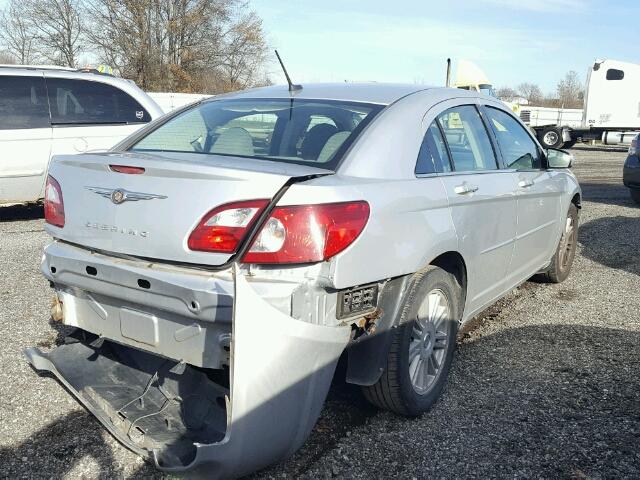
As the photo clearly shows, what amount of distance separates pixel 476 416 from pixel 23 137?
6376 millimetres

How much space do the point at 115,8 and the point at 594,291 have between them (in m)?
37.1

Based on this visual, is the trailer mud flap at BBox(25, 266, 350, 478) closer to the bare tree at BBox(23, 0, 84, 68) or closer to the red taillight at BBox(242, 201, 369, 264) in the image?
the red taillight at BBox(242, 201, 369, 264)

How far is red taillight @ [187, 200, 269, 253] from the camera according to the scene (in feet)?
8.06

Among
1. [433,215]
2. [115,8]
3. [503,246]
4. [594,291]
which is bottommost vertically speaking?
[594,291]

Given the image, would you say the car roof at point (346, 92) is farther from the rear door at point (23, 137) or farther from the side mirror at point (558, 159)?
the rear door at point (23, 137)

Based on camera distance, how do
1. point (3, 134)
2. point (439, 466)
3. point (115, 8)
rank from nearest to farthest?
point (439, 466) < point (3, 134) < point (115, 8)

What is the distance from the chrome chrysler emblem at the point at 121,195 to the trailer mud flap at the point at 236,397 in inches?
25.9

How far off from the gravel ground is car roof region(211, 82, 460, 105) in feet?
5.24

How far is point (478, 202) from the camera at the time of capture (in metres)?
3.54

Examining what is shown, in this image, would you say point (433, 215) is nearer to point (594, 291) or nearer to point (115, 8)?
point (594, 291)

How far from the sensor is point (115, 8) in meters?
36.8

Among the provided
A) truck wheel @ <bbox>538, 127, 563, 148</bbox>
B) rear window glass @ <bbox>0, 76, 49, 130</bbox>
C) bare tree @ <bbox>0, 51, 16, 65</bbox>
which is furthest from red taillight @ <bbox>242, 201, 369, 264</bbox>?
bare tree @ <bbox>0, 51, 16, 65</bbox>

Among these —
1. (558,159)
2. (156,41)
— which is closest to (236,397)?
(558,159)

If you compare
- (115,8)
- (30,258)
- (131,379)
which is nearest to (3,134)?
(30,258)
